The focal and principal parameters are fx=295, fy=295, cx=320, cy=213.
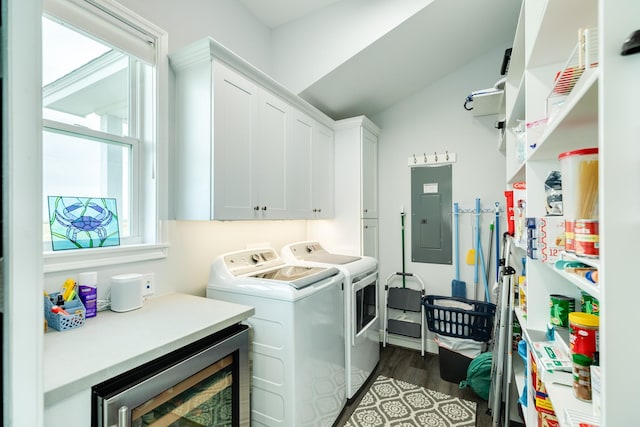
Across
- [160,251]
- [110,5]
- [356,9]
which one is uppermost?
[356,9]

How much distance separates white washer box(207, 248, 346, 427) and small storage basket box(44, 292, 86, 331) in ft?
2.30

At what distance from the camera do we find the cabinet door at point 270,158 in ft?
6.49

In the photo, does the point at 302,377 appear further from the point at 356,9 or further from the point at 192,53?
the point at 356,9

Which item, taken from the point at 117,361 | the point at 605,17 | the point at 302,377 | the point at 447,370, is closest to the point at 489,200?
the point at 447,370

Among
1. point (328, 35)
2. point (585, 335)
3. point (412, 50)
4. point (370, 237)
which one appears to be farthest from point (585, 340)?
point (328, 35)

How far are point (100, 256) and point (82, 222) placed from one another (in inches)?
7.5

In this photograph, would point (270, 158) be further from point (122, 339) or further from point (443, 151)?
point (443, 151)

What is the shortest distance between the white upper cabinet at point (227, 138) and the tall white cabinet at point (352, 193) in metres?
0.82

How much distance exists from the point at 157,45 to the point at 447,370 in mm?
3156

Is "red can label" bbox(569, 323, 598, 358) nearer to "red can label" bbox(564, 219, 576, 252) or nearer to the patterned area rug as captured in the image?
"red can label" bbox(564, 219, 576, 252)

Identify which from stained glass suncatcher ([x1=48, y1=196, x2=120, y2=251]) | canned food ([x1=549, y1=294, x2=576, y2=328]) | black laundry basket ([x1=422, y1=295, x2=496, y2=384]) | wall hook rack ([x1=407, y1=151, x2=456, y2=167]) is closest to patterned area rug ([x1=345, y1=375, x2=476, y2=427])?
black laundry basket ([x1=422, y1=295, x2=496, y2=384])

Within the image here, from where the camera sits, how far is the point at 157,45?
5.65 feet

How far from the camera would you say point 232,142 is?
5.84ft

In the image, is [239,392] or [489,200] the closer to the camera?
[239,392]
